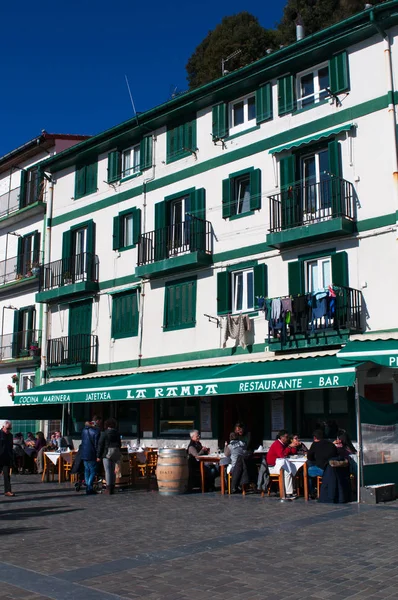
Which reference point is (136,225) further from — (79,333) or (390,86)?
(390,86)

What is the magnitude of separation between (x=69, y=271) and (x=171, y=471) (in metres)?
12.1

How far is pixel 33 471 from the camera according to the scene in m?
22.6

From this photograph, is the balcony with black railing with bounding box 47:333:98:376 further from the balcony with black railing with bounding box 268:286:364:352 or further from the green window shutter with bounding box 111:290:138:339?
the balcony with black railing with bounding box 268:286:364:352

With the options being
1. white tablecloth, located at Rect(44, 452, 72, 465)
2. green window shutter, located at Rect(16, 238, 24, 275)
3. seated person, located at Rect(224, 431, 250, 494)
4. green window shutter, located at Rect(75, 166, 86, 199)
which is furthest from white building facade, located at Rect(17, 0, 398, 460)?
green window shutter, located at Rect(16, 238, 24, 275)

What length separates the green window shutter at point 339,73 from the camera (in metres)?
17.9

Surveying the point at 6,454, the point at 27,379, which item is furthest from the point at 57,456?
the point at 27,379

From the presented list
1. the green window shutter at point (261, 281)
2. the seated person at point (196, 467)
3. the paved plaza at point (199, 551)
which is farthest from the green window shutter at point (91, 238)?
the paved plaza at point (199, 551)

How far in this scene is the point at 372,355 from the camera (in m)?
13.8

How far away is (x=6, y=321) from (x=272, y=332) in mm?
15152

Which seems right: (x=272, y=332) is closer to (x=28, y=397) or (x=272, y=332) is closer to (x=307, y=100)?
(x=307, y=100)

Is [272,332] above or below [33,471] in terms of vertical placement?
above

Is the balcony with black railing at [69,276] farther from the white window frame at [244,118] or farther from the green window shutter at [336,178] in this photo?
the green window shutter at [336,178]

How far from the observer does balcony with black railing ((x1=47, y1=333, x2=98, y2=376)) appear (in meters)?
24.0

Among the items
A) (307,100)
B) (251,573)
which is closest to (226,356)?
(307,100)
